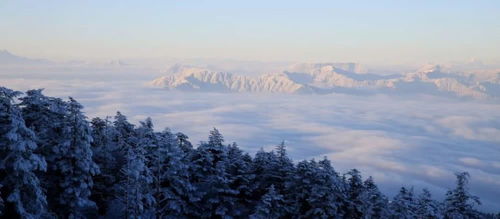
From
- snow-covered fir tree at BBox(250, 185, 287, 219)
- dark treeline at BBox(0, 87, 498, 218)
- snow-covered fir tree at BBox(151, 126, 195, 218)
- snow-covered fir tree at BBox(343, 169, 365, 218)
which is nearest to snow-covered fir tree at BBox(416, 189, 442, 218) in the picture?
dark treeline at BBox(0, 87, 498, 218)

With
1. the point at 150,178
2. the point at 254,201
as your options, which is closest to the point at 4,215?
the point at 150,178

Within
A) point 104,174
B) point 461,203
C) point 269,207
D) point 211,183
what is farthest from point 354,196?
point 104,174

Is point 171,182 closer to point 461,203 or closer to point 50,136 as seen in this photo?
point 50,136

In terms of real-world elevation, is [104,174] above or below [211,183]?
above

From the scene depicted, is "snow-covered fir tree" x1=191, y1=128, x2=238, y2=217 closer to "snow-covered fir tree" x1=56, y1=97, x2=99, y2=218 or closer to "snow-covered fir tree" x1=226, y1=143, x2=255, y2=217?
"snow-covered fir tree" x1=226, y1=143, x2=255, y2=217

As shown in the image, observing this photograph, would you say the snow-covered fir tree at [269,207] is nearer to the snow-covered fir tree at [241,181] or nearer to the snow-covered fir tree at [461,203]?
the snow-covered fir tree at [241,181]

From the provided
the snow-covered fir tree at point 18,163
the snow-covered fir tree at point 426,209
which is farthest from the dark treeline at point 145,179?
the snow-covered fir tree at point 426,209

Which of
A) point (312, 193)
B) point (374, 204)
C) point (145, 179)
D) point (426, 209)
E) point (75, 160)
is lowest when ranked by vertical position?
point (426, 209)
